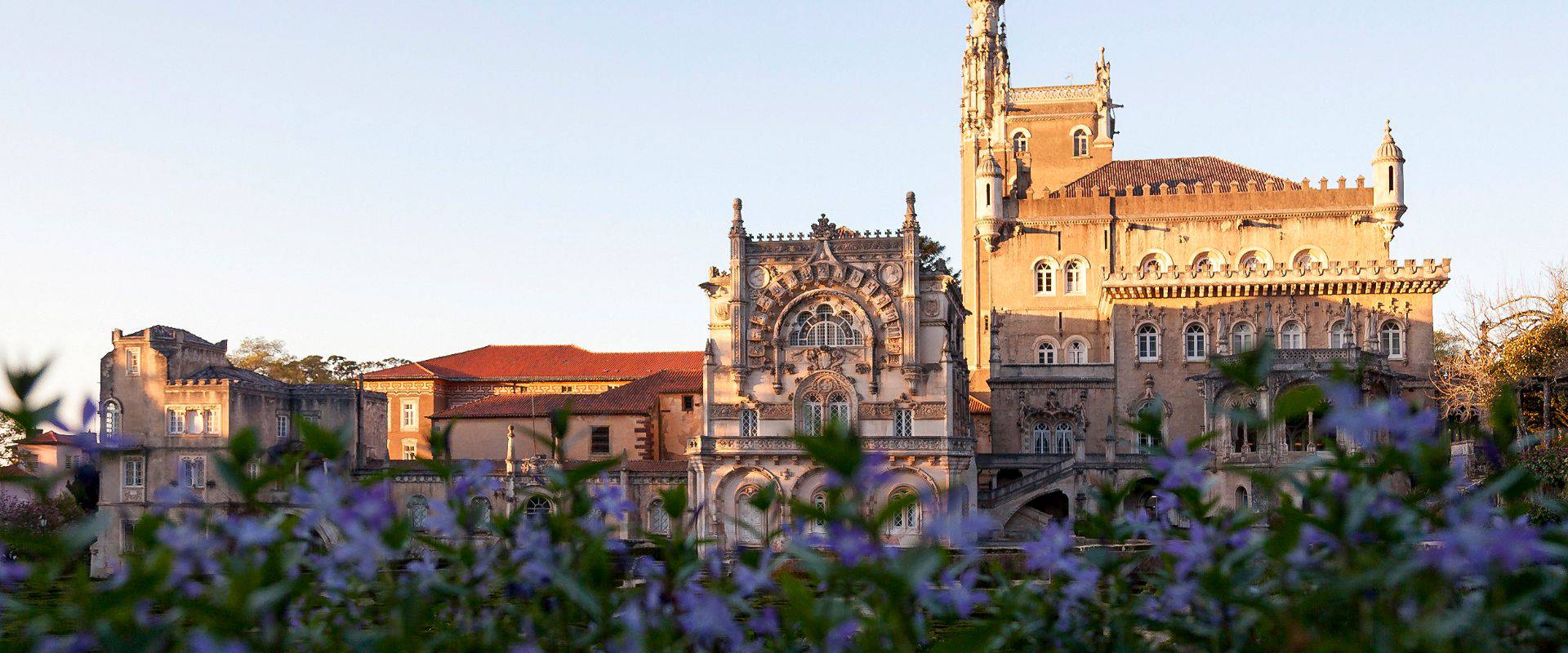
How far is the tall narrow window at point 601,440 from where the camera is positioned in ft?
183

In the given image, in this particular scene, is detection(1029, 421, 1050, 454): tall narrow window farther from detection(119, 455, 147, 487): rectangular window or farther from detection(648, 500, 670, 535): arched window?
detection(119, 455, 147, 487): rectangular window

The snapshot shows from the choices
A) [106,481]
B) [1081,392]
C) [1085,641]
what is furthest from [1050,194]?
[1085,641]

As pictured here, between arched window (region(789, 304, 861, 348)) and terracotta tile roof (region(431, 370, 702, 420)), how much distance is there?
9.66 m

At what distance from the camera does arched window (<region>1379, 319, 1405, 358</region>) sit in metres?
52.6

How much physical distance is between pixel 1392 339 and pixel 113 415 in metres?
48.0

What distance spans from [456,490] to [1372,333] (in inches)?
2012

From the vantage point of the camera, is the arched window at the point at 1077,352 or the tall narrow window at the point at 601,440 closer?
the tall narrow window at the point at 601,440

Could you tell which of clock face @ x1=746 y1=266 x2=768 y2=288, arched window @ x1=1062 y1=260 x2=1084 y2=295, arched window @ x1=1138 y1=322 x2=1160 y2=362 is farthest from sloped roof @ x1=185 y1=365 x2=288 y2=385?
arched window @ x1=1138 y1=322 x2=1160 y2=362

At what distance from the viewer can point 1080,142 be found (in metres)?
67.6

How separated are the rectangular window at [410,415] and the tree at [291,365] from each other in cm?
1532

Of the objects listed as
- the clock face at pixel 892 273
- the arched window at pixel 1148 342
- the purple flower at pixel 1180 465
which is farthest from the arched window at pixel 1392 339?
the purple flower at pixel 1180 465

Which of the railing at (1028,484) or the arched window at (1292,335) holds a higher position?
the arched window at (1292,335)

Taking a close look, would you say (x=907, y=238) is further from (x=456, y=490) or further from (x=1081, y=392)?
(x=456, y=490)

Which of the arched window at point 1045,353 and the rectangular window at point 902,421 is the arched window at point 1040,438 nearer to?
the arched window at point 1045,353
